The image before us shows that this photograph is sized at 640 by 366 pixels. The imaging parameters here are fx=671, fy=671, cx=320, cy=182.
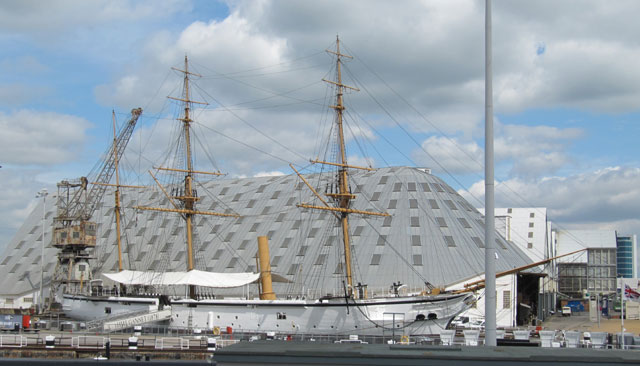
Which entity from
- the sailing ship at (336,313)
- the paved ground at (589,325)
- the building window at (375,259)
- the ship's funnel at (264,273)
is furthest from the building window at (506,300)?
the ship's funnel at (264,273)

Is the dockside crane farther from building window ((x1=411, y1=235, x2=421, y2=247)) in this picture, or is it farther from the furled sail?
building window ((x1=411, y1=235, x2=421, y2=247))

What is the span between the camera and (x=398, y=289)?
55.3 m

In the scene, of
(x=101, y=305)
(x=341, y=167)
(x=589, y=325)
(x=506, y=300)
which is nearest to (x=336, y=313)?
(x=341, y=167)

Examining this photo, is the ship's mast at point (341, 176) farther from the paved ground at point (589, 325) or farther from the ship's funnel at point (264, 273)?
the paved ground at point (589, 325)

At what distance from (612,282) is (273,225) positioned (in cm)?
10895

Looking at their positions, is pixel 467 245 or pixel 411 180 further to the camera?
pixel 411 180

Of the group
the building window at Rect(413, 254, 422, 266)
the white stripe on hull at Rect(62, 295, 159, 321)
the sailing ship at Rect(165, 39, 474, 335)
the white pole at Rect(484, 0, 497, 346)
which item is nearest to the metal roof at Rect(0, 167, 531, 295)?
the building window at Rect(413, 254, 422, 266)

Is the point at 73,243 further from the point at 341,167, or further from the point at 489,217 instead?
the point at 489,217

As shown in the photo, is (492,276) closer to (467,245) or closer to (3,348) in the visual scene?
(3,348)

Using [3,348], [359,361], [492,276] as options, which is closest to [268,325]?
[3,348]

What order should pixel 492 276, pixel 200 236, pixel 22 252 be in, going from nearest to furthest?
pixel 492 276 < pixel 200 236 < pixel 22 252

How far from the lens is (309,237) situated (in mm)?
78250

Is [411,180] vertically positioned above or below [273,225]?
above

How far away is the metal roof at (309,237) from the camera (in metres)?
69.9
